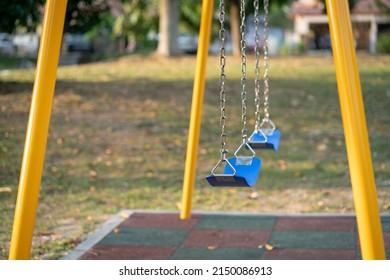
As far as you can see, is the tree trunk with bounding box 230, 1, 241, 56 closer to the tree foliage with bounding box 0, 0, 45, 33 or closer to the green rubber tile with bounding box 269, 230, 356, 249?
the tree foliage with bounding box 0, 0, 45, 33

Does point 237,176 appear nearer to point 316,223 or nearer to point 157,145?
point 316,223

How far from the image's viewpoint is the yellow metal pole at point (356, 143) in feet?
13.2

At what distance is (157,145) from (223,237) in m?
4.73

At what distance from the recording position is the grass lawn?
8.05 meters

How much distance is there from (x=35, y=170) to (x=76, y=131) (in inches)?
294

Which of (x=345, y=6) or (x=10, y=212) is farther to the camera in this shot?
(x=10, y=212)

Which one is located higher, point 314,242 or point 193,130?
point 193,130

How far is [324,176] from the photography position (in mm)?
9445

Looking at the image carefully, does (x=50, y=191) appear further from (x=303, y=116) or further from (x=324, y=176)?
(x=303, y=116)

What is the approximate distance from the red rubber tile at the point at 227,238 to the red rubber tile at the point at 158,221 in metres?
0.30

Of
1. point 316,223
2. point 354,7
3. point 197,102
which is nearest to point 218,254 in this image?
point 316,223

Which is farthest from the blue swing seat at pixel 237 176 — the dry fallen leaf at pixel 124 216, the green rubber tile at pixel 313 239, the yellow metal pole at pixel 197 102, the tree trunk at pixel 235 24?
the tree trunk at pixel 235 24

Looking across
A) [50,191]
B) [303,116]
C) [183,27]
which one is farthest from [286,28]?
[50,191]

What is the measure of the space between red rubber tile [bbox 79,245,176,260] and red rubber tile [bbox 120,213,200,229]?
0.74 metres
